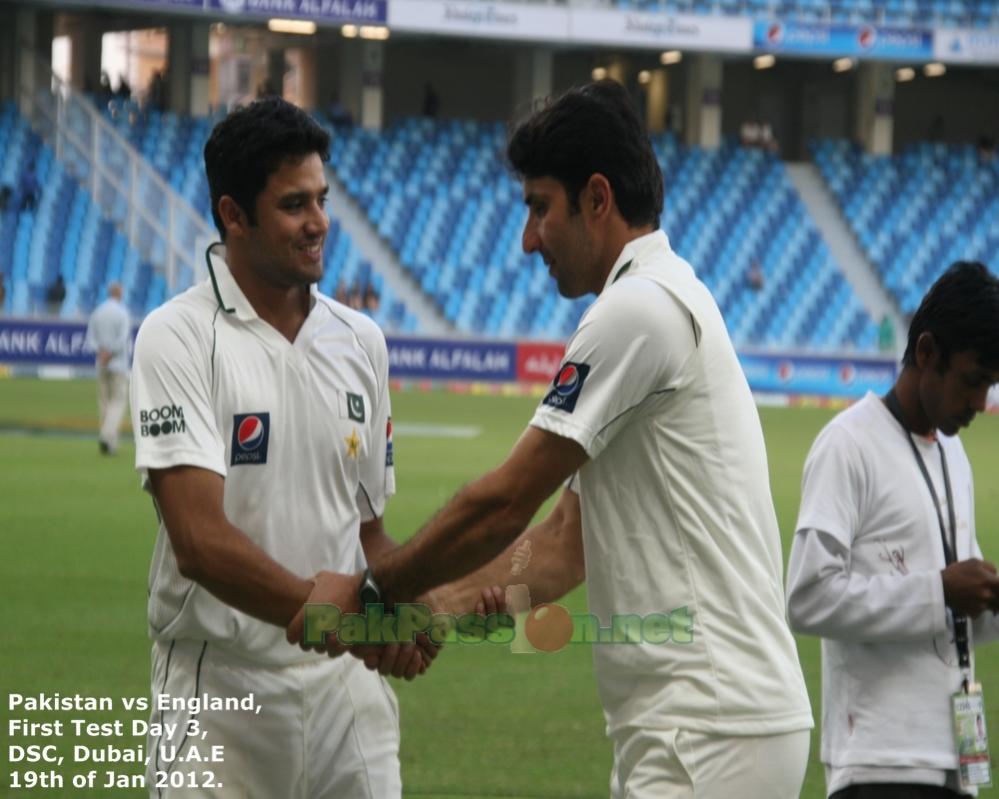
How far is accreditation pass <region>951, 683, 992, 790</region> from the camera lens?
427 cm

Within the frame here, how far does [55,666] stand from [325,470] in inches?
230

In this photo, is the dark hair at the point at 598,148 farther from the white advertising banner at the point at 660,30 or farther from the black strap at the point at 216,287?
the white advertising banner at the point at 660,30

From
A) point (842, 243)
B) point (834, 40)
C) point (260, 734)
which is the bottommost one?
point (260, 734)

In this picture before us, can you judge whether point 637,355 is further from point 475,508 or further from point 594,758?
point 594,758

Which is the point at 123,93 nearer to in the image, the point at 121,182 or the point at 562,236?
the point at 121,182

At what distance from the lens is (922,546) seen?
14.3 ft

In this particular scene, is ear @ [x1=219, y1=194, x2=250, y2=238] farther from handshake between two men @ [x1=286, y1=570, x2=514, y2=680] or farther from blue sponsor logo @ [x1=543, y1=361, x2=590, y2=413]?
blue sponsor logo @ [x1=543, y1=361, x2=590, y2=413]

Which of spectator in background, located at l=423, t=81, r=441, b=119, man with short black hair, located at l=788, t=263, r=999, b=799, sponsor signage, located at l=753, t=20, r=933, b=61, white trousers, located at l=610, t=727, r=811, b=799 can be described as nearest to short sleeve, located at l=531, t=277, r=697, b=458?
white trousers, located at l=610, t=727, r=811, b=799

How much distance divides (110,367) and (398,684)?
1264cm

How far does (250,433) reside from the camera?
3.84 meters

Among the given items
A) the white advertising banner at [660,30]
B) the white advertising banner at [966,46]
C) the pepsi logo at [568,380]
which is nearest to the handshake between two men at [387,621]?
the pepsi logo at [568,380]

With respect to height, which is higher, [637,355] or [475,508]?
[637,355]

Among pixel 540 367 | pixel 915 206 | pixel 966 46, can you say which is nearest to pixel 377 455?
pixel 540 367

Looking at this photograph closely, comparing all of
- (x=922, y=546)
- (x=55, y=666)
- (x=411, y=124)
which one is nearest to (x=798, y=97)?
(x=411, y=124)
